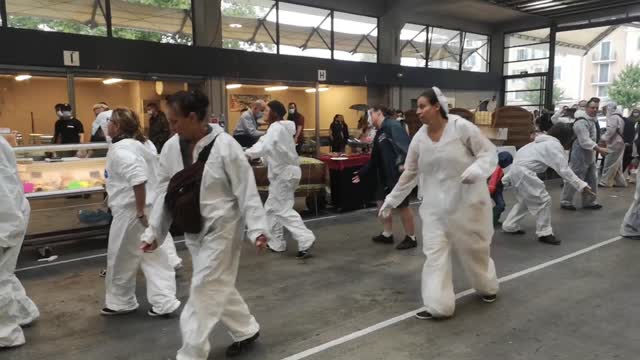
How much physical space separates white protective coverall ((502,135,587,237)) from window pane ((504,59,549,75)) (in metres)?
14.8

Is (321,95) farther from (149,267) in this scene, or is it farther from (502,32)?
(149,267)

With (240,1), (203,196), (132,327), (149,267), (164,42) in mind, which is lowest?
(132,327)

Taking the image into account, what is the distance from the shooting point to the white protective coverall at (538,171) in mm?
6801

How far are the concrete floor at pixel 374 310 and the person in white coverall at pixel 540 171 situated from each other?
41 centimetres

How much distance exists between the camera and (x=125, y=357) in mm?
3625

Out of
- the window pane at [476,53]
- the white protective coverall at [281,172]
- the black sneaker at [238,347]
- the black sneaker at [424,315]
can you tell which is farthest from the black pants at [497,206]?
the window pane at [476,53]

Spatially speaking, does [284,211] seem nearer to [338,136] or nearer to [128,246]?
[128,246]

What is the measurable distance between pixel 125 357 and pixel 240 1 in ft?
38.2

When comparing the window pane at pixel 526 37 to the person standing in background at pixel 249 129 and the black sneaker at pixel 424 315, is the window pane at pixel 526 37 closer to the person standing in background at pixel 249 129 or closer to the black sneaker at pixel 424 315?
the person standing in background at pixel 249 129

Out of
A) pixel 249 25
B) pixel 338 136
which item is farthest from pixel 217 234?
pixel 338 136

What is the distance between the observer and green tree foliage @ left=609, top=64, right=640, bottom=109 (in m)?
33.7

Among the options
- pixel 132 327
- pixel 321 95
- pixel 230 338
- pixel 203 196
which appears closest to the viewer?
pixel 203 196

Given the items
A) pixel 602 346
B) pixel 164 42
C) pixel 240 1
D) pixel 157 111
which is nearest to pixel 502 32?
pixel 240 1

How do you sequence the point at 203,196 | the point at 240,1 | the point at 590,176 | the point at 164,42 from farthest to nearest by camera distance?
the point at 240,1 < the point at 164,42 < the point at 590,176 < the point at 203,196
